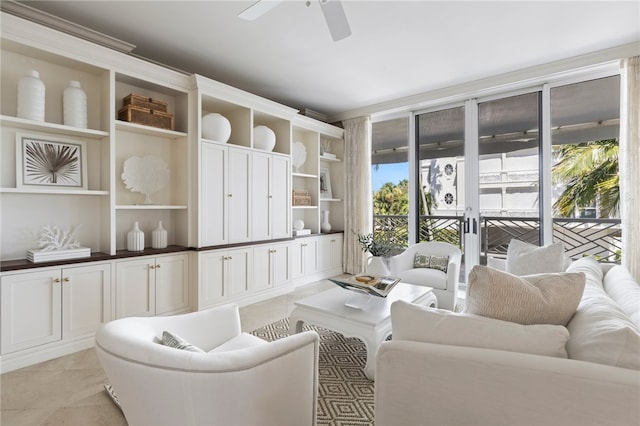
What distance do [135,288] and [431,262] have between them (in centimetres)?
299

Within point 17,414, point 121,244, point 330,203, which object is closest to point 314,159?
point 330,203

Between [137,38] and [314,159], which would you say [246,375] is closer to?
[137,38]

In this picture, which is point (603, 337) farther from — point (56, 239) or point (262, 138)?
point (262, 138)

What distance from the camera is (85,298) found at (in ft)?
8.55

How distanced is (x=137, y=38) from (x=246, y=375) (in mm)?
3189

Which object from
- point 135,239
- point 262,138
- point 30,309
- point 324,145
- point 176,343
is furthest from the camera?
point 324,145

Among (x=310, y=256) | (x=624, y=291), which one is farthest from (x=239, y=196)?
(x=624, y=291)

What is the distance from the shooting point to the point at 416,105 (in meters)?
4.62

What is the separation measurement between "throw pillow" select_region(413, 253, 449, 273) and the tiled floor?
9.76 ft

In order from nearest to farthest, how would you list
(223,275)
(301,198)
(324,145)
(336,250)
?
(223,275) → (301,198) → (336,250) → (324,145)

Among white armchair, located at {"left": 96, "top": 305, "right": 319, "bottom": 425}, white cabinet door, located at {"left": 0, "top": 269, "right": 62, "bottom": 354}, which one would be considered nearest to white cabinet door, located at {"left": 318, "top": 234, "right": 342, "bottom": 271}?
white cabinet door, located at {"left": 0, "top": 269, "right": 62, "bottom": 354}

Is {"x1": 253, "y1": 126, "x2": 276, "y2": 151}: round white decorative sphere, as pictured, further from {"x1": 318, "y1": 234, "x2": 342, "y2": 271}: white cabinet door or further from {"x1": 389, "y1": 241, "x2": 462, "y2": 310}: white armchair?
{"x1": 389, "y1": 241, "x2": 462, "y2": 310}: white armchair

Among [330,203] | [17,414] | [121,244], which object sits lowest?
[17,414]

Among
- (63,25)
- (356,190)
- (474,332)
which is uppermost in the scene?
(63,25)
